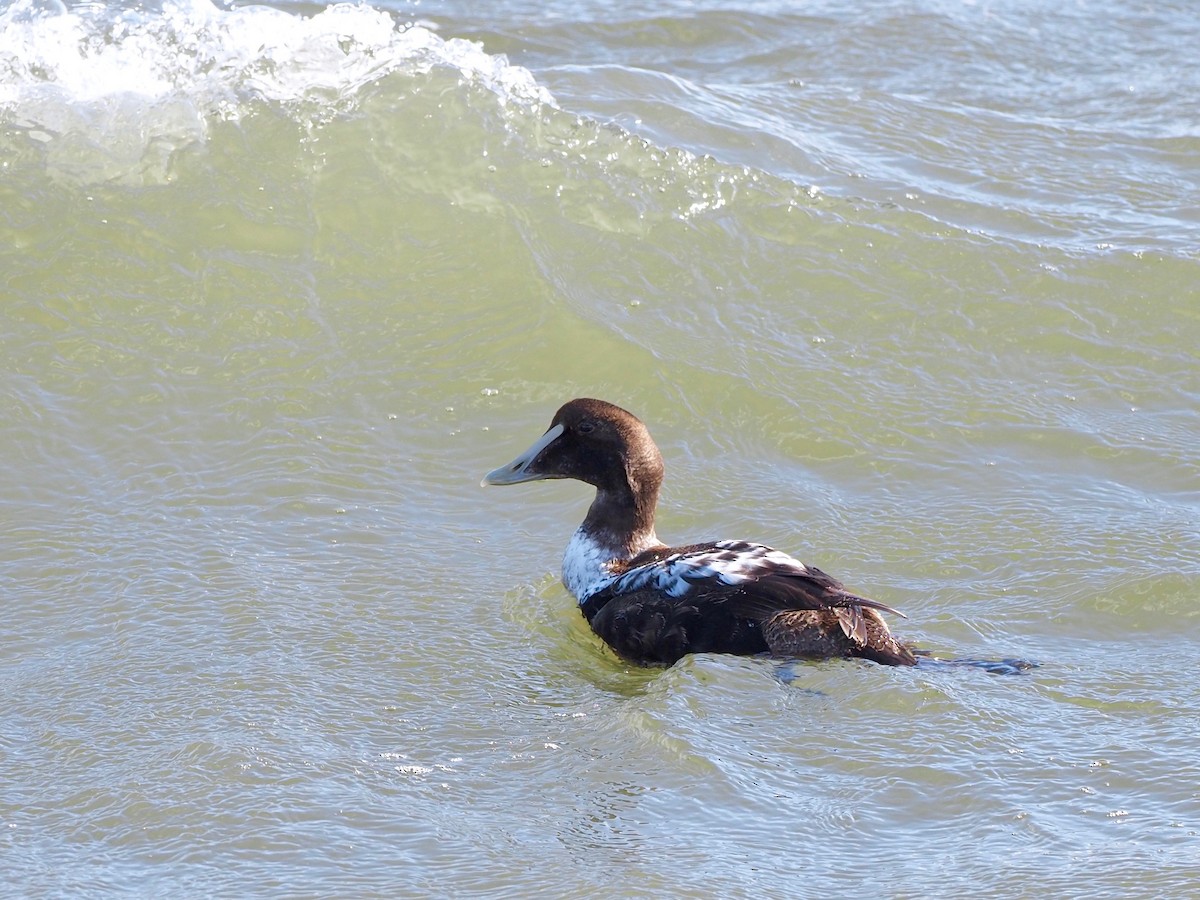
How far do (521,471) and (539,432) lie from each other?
0.93 meters

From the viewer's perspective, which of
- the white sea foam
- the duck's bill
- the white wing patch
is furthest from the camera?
the white sea foam

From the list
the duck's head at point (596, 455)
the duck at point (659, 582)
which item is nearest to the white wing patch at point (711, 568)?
the duck at point (659, 582)

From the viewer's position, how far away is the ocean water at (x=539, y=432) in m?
4.41

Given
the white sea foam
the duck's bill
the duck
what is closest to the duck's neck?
the duck

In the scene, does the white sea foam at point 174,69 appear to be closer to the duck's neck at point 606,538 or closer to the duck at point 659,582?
the duck at point 659,582

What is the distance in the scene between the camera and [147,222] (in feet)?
27.3

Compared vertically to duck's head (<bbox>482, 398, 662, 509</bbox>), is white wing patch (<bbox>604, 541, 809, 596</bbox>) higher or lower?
lower

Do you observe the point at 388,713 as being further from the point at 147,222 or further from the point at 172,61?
the point at 172,61

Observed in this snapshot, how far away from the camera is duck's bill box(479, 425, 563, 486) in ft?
20.8

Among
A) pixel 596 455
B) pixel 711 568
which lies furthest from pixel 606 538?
pixel 711 568

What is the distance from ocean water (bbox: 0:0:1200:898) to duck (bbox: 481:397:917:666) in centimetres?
11

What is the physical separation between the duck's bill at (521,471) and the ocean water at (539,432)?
0.96 ft

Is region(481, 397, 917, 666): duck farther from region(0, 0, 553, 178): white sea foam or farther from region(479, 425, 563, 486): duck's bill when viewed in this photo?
region(0, 0, 553, 178): white sea foam

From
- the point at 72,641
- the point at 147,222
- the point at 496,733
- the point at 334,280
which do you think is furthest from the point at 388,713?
the point at 147,222
